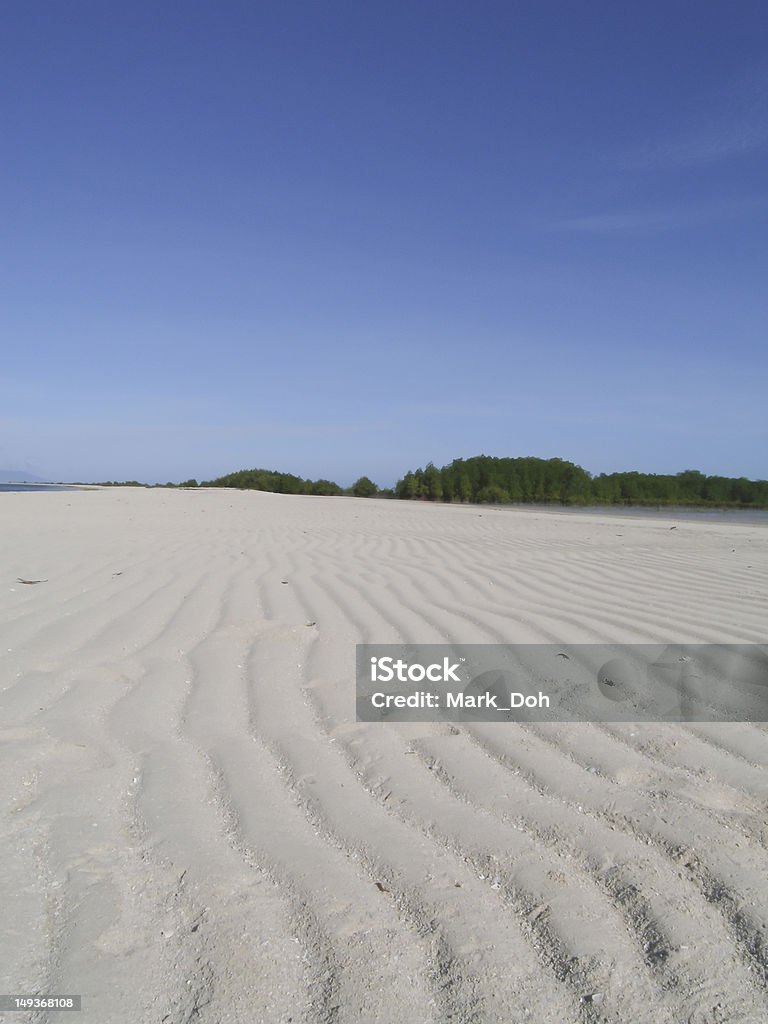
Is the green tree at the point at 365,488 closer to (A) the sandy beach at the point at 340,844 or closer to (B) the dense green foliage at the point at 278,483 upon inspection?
(B) the dense green foliage at the point at 278,483

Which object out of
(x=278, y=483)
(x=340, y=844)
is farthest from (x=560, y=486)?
(x=340, y=844)

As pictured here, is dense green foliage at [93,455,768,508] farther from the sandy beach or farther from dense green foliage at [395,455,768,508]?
the sandy beach

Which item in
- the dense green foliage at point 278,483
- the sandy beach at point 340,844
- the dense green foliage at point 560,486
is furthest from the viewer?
the dense green foliage at point 278,483

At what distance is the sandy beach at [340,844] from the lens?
4.04 ft

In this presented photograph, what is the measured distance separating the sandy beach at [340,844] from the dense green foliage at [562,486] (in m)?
25.8

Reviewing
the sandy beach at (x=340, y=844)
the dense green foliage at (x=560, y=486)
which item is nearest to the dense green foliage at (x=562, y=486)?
the dense green foliage at (x=560, y=486)

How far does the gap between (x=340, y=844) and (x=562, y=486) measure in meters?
29.1

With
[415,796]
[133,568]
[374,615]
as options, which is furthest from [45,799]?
[133,568]

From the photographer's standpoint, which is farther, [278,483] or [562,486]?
[278,483]

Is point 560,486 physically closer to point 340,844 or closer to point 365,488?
point 365,488

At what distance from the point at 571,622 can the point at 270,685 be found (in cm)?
165

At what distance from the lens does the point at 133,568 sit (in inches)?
199

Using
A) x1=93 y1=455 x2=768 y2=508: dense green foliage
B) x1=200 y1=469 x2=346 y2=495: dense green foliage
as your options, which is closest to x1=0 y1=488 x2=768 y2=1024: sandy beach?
x1=93 y1=455 x2=768 y2=508: dense green foliage

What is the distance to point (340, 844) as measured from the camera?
5.38 ft
